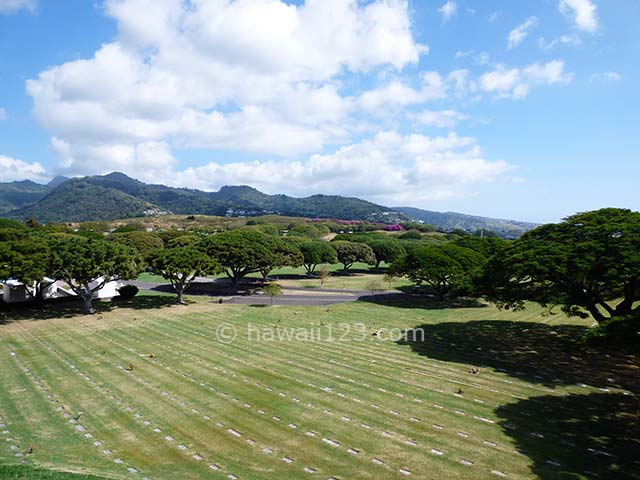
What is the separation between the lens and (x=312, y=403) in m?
18.2

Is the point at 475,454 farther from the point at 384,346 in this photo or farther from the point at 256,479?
the point at 384,346

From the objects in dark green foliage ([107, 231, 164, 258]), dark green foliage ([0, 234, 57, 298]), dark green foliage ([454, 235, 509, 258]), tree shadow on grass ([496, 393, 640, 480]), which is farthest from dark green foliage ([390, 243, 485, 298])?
dark green foliage ([107, 231, 164, 258])

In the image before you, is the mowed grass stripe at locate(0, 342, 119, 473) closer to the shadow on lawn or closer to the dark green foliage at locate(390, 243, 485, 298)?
the shadow on lawn

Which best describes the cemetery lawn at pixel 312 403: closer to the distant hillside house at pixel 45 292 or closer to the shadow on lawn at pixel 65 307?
the shadow on lawn at pixel 65 307

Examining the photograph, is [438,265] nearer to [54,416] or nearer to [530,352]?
[530,352]

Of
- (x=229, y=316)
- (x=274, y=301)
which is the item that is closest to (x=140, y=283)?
(x=274, y=301)

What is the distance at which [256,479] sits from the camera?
1173cm

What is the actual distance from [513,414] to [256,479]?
40.5ft

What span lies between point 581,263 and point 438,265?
944 inches

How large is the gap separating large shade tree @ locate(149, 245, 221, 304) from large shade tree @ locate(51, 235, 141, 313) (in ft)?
11.3

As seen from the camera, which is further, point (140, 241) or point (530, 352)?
point (140, 241)

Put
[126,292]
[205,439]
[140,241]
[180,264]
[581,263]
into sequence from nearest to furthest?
[205,439] → [581,263] → [180,264] → [126,292] → [140,241]

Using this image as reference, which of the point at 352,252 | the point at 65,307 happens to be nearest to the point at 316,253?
the point at 352,252

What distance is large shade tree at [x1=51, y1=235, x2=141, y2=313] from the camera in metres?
36.2
